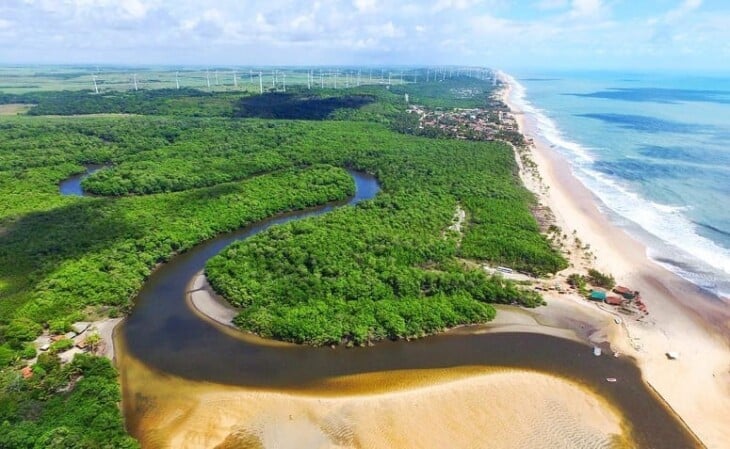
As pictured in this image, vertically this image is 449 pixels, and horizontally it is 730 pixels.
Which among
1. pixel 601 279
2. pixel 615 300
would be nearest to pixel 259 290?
pixel 615 300

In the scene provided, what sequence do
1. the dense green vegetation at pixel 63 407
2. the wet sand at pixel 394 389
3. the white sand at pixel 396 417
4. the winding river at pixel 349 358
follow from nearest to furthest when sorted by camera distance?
the dense green vegetation at pixel 63 407
the white sand at pixel 396 417
the wet sand at pixel 394 389
the winding river at pixel 349 358

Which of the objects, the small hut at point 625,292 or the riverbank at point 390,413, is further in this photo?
the small hut at point 625,292

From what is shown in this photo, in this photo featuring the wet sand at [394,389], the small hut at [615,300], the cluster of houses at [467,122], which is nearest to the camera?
the wet sand at [394,389]

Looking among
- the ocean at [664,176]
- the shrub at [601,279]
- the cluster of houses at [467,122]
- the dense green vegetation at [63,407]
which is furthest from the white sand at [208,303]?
the cluster of houses at [467,122]

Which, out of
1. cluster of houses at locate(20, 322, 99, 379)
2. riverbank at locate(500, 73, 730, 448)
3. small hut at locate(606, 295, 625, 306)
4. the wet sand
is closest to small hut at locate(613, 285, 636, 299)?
small hut at locate(606, 295, 625, 306)

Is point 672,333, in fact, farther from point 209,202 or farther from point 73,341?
point 209,202

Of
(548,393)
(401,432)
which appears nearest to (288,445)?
(401,432)

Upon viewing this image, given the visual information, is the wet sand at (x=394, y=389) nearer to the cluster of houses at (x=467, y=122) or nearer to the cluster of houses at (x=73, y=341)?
the cluster of houses at (x=73, y=341)
